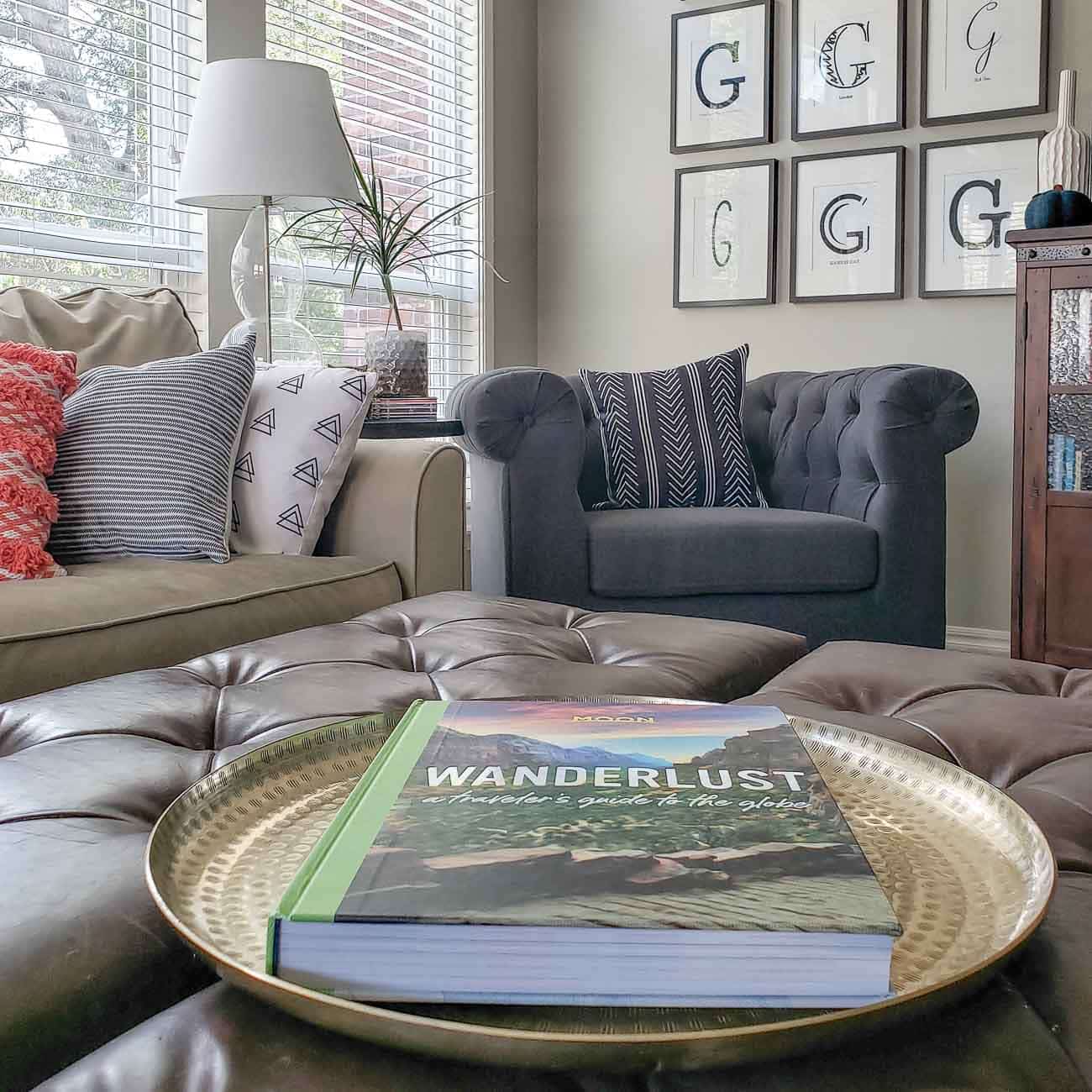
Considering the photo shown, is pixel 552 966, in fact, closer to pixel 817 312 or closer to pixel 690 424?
pixel 690 424

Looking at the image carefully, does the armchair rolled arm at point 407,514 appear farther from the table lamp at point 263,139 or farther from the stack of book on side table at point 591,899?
the stack of book on side table at point 591,899

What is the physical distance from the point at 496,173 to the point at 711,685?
3.15 metres

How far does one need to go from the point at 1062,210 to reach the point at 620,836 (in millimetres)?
2729

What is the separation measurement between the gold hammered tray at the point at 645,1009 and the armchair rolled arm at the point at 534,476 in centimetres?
184

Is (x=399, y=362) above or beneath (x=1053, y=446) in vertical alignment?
above

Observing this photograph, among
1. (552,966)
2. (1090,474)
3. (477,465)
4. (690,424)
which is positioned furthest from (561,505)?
(552,966)

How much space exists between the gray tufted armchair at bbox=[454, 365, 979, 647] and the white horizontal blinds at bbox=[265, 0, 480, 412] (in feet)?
2.64

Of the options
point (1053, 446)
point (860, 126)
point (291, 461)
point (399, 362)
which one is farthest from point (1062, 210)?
point (291, 461)

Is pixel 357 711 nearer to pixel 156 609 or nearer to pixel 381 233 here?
pixel 156 609

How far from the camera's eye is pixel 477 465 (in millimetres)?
2703

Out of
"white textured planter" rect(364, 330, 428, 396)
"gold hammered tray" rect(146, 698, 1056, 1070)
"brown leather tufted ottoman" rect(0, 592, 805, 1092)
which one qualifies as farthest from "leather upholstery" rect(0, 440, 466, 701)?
"gold hammered tray" rect(146, 698, 1056, 1070)

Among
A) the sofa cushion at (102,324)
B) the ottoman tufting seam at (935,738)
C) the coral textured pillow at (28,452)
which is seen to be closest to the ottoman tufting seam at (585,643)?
the ottoman tufting seam at (935,738)

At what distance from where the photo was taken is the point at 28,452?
1629mm

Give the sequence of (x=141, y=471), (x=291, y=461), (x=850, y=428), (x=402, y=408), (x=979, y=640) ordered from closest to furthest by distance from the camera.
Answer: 1. (x=141, y=471)
2. (x=291, y=461)
3. (x=402, y=408)
4. (x=850, y=428)
5. (x=979, y=640)
